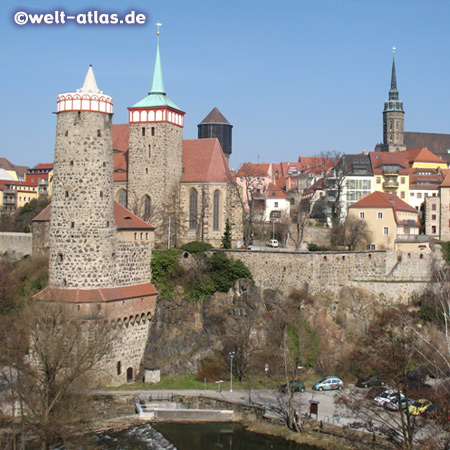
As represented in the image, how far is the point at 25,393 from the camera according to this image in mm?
28234

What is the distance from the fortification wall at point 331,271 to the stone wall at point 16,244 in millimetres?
17520

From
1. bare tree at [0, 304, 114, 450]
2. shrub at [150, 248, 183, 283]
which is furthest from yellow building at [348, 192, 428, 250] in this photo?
bare tree at [0, 304, 114, 450]

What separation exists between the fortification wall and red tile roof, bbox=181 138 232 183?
992cm

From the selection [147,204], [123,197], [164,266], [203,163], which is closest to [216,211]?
[203,163]

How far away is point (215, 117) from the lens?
296 feet

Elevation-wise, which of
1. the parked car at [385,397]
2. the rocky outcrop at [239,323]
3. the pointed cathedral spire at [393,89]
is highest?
the pointed cathedral spire at [393,89]

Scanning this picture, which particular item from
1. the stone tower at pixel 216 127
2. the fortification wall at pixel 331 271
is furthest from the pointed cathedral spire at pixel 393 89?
the fortification wall at pixel 331 271

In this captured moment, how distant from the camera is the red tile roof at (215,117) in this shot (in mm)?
90062

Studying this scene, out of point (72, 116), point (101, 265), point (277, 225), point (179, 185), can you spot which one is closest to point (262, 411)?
point (101, 265)

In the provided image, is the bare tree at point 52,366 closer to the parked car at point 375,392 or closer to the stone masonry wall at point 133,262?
the stone masonry wall at point 133,262

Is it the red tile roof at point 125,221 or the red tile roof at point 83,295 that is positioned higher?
the red tile roof at point 125,221

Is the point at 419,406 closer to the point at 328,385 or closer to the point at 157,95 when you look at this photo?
the point at 328,385

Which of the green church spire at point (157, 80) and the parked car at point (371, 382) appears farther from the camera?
the green church spire at point (157, 80)

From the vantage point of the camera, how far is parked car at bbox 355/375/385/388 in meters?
32.4
